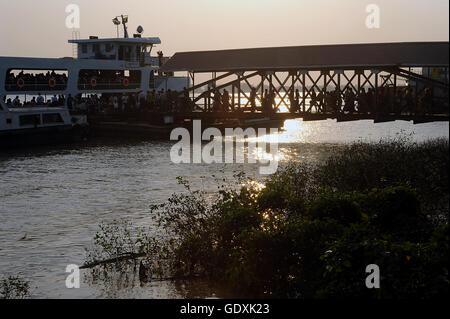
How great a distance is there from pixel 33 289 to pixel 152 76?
164ft

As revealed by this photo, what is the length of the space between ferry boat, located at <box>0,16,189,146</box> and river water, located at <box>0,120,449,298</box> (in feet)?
5.14

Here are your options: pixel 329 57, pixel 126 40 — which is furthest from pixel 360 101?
pixel 126 40

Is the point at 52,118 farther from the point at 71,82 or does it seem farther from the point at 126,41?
the point at 126,41

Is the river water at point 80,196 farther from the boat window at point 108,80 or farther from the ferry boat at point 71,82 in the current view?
the boat window at point 108,80

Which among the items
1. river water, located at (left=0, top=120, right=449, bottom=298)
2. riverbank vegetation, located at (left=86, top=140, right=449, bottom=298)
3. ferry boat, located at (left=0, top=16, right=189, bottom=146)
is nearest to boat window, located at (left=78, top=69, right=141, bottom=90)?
ferry boat, located at (left=0, top=16, right=189, bottom=146)

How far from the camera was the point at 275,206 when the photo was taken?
14.5 m

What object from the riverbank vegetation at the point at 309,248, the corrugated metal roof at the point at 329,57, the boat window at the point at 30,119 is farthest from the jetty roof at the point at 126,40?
the riverbank vegetation at the point at 309,248

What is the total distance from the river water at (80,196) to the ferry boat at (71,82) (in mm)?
1566

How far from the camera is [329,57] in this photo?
3788 cm

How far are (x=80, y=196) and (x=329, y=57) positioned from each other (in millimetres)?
17285

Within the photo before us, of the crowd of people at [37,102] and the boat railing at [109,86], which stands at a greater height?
the boat railing at [109,86]

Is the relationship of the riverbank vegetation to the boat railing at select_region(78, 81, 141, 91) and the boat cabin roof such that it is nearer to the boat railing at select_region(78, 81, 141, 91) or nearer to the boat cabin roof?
the boat railing at select_region(78, 81, 141, 91)

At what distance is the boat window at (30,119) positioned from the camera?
1722 inches
